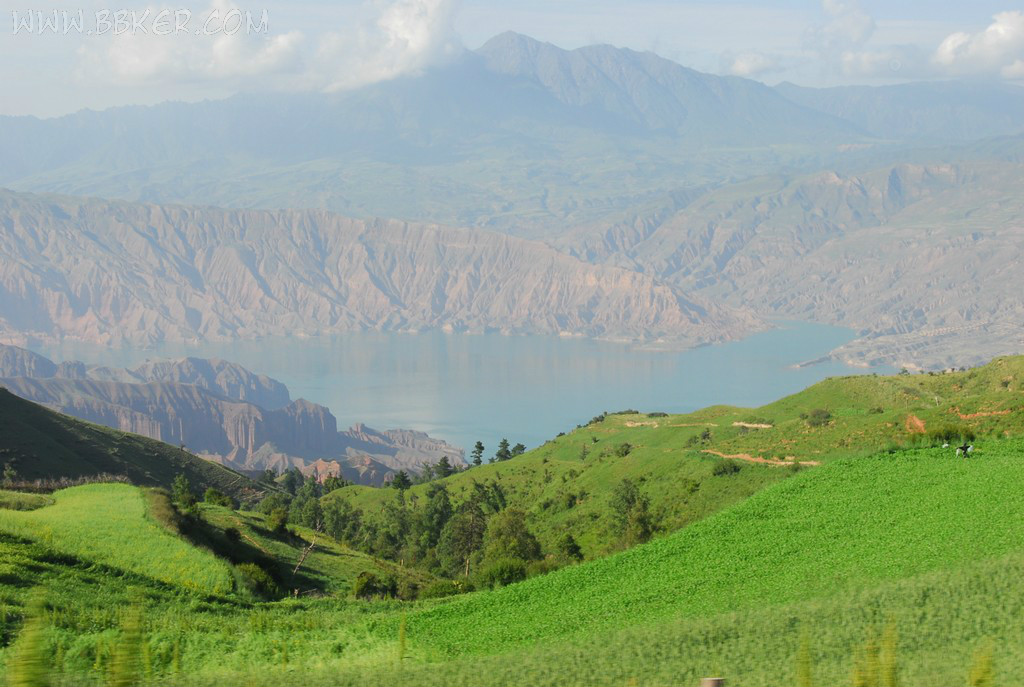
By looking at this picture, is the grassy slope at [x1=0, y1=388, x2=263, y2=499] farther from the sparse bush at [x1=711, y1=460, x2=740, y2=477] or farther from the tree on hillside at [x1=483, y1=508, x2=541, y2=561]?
the sparse bush at [x1=711, y1=460, x2=740, y2=477]

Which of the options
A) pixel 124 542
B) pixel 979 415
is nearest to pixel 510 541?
pixel 124 542

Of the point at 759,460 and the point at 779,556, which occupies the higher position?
the point at 759,460

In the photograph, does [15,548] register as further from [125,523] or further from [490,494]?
[490,494]

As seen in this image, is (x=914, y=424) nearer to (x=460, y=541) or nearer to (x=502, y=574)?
(x=502, y=574)

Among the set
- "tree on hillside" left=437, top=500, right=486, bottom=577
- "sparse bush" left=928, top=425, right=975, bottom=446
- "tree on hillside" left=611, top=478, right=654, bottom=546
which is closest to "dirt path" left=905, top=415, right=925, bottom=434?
"sparse bush" left=928, top=425, right=975, bottom=446

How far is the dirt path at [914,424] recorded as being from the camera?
46.4 metres

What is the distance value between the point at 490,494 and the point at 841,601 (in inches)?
2179

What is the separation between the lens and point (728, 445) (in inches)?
2223

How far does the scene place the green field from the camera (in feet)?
57.8

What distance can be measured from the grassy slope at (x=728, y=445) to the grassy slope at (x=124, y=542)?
66.6 ft

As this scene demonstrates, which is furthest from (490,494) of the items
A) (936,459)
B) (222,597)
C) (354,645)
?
(354,645)

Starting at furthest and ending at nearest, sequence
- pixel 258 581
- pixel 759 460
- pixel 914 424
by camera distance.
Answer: pixel 759 460
pixel 914 424
pixel 258 581

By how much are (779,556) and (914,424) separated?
22587 mm

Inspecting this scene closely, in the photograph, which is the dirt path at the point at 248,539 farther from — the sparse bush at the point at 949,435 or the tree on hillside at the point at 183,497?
the sparse bush at the point at 949,435
